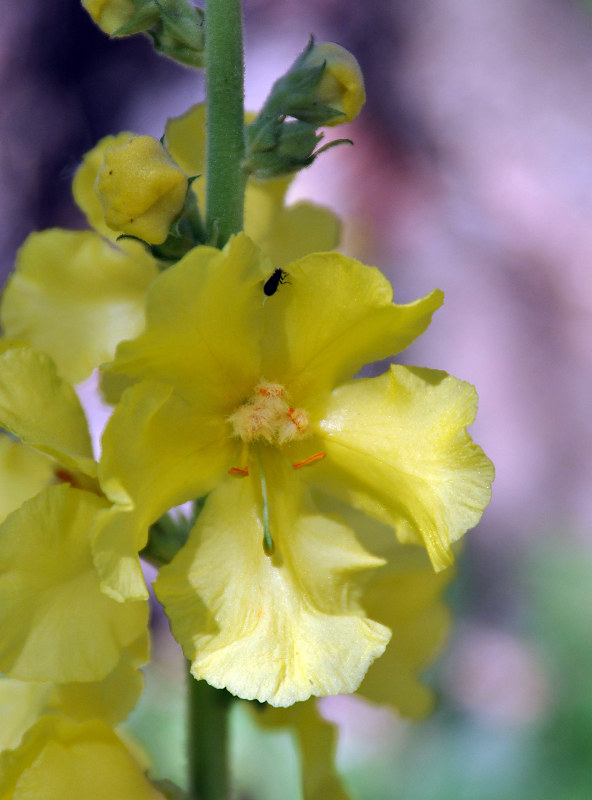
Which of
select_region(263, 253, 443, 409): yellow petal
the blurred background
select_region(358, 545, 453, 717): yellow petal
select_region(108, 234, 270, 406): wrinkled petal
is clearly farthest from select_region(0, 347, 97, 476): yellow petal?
the blurred background

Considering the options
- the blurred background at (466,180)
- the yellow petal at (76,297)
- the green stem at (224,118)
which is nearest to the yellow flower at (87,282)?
the yellow petal at (76,297)

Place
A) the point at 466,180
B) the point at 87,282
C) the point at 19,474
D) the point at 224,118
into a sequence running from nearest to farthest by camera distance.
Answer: the point at 224,118
the point at 19,474
the point at 87,282
the point at 466,180

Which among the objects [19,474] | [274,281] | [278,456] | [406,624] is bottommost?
[406,624]

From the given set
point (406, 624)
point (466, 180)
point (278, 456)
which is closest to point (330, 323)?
point (278, 456)

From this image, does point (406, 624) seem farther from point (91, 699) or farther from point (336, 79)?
point (336, 79)

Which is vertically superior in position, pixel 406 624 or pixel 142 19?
pixel 142 19

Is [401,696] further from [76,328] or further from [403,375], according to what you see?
[76,328]
